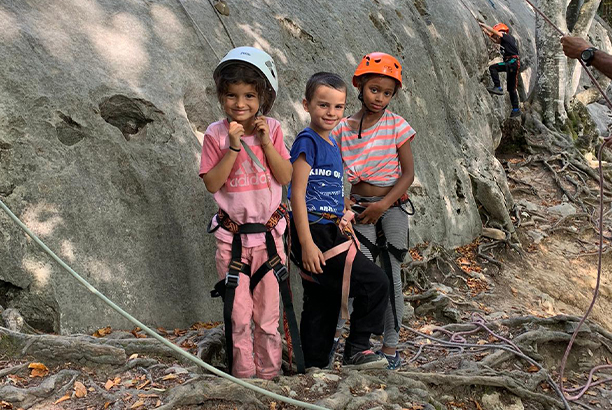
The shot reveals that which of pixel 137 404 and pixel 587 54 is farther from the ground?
pixel 587 54

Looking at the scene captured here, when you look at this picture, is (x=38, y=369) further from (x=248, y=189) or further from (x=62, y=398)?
(x=248, y=189)

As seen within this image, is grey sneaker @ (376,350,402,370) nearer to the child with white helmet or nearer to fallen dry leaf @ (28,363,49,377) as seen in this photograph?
Result: the child with white helmet

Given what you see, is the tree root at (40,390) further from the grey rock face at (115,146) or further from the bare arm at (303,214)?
the bare arm at (303,214)

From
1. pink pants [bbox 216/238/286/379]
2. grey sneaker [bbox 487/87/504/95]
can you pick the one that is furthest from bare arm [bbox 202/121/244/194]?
grey sneaker [bbox 487/87/504/95]

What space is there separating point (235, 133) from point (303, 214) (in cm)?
61

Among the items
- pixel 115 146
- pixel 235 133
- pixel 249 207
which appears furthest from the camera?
pixel 115 146

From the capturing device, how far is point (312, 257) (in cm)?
325

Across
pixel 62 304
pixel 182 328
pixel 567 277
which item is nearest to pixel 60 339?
pixel 62 304

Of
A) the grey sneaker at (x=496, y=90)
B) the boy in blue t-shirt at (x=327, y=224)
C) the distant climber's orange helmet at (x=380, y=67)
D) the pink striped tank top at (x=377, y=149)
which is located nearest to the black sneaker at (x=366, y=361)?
the boy in blue t-shirt at (x=327, y=224)

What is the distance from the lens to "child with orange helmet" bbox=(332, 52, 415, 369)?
3.69 meters

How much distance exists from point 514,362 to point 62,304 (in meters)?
3.20

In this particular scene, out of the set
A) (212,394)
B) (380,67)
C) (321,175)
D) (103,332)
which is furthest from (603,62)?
(103,332)

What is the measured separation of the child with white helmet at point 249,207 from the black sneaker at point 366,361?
442 mm

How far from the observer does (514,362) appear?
14.2 feet
